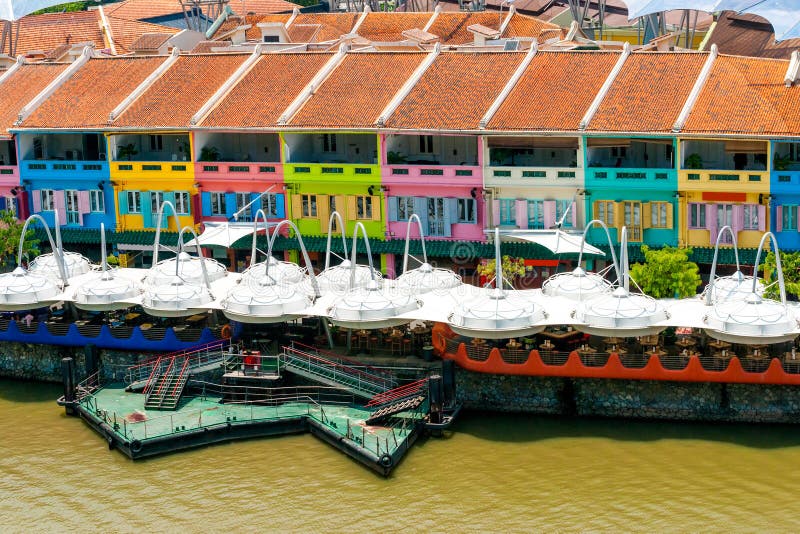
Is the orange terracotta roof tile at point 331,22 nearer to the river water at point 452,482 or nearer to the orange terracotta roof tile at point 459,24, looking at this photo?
the orange terracotta roof tile at point 459,24

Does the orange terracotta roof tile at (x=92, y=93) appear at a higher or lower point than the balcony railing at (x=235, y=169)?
higher

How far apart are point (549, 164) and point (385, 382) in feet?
58.2

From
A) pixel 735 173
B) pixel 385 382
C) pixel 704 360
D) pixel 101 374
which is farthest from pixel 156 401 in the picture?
pixel 735 173

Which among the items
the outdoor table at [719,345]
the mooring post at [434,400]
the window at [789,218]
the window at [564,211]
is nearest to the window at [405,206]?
the window at [564,211]

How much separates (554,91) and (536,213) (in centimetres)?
604

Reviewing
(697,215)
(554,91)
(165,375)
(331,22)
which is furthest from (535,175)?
(331,22)

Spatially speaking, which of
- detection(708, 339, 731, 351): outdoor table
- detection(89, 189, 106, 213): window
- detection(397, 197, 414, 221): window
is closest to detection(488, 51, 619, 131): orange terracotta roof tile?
detection(397, 197, 414, 221): window

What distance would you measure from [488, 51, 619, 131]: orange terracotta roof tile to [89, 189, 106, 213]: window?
71.0 feet

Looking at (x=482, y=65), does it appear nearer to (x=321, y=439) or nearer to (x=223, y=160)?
(x=223, y=160)

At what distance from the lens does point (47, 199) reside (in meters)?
76.3

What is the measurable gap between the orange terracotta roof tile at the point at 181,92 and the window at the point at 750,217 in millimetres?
27682

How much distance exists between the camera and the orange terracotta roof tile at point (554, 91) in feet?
219

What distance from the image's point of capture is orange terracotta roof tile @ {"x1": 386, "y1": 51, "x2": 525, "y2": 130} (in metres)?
68.2

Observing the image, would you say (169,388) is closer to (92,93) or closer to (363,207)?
(363,207)
